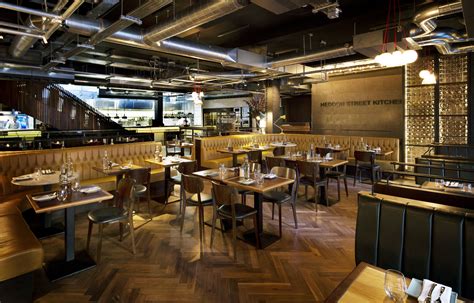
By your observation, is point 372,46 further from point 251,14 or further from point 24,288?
point 24,288

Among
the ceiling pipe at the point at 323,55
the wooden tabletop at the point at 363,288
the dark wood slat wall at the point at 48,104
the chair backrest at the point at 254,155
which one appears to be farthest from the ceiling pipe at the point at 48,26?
the ceiling pipe at the point at 323,55

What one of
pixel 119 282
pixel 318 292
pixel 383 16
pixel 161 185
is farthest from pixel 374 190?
pixel 383 16

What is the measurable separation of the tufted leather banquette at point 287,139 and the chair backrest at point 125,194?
386 cm

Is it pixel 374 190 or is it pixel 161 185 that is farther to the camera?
pixel 161 185

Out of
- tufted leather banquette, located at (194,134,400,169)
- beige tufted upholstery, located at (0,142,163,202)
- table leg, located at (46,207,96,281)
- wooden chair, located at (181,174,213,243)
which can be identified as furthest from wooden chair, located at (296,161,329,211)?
table leg, located at (46,207,96,281)

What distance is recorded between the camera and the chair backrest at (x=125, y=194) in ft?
10.2

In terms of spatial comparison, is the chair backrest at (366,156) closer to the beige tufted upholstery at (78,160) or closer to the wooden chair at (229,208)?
the wooden chair at (229,208)

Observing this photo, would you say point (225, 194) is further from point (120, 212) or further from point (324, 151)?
point (324, 151)

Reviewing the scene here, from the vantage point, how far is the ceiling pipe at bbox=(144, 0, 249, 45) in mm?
3350

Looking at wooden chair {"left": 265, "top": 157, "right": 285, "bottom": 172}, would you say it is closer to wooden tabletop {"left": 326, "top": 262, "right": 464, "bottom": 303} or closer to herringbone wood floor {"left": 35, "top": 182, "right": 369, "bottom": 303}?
herringbone wood floor {"left": 35, "top": 182, "right": 369, "bottom": 303}

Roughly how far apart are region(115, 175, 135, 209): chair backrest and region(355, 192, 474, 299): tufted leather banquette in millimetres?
2406

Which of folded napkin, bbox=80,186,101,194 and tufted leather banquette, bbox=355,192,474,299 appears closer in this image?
tufted leather banquette, bbox=355,192,474,299

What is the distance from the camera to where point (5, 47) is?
289 inches

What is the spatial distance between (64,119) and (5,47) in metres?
3.52
